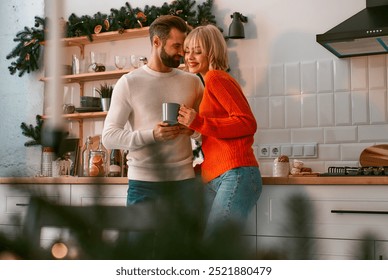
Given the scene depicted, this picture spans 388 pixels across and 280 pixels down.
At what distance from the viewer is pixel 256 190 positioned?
182cm

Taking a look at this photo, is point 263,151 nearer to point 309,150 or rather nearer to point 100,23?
point 309,150

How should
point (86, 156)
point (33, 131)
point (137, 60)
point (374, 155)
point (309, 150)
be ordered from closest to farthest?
point (374, 155) < point (309, 150) < point (86, 156) < point (137, 60) < point (33, 131)

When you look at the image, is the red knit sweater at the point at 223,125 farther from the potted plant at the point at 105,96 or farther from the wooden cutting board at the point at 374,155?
the potted plant at the point at 105,96

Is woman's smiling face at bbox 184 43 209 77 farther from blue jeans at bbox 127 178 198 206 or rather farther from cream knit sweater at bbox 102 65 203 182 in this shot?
blue jeans at bbox 127 178 198 206

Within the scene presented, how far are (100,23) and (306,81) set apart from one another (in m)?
1.22

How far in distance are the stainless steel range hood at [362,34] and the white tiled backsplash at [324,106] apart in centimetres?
8

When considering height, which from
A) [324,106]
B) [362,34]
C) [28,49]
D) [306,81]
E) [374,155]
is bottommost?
[374,155]

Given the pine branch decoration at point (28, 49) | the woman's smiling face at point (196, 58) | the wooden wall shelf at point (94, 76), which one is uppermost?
the pine branch decoration at point (28, 49)

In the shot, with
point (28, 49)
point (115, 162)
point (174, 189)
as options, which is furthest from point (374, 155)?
point (174, 189)

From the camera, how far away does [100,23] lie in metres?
3.48

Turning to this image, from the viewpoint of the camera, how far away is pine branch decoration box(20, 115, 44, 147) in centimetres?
356

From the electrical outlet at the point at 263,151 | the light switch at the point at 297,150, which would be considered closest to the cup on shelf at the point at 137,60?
the electrical outlet at the point at 263,151

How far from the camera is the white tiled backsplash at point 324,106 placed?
9.54 feet

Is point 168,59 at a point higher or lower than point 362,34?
lower
